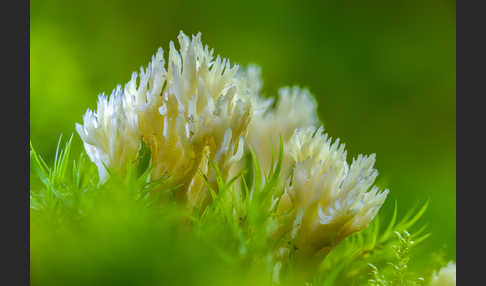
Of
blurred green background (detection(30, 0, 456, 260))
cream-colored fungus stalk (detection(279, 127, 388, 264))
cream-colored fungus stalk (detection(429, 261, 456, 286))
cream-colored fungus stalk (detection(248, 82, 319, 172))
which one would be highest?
blurred green background (detection(30, 0, 456, 260))

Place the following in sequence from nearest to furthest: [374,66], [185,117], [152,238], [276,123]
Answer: [152,238]
[185,117]
[276,123]
[374,66]

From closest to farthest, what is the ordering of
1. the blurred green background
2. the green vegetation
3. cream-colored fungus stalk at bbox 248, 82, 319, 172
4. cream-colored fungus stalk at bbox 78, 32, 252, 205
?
the green vegetation, cream-colored fungus stalk at bbox 78, 32, 252, 205, cream-colored fungus stalk at bbox 248, 82, 319, 172, the blurred green background

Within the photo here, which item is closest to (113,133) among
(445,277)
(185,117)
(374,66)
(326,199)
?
(185,117)

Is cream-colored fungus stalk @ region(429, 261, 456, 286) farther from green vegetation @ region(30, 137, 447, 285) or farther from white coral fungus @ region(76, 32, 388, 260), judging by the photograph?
white coral fungus @ region(76, 32, 388, 260)

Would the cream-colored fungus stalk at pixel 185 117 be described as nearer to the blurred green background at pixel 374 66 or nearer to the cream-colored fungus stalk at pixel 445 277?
the cream-colored fungus stalk at pixel 445 277

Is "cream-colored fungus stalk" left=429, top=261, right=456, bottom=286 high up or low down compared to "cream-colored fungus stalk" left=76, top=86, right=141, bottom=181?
down

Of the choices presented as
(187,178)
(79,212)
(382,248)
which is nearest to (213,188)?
(187,178)

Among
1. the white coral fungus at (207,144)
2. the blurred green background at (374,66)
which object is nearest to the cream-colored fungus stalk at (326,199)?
the white coral fungus at (207,144)

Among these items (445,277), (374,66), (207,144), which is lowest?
(445,277)

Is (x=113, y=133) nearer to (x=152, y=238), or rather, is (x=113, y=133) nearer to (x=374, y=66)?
(x=152, y=238)

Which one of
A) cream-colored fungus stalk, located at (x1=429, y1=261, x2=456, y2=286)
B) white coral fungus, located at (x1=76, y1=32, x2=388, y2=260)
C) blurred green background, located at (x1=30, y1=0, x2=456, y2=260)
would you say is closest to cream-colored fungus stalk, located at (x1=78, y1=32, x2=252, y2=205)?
white coral fungus, located at (x1=76, y1=32, x2=388, y2=260)
